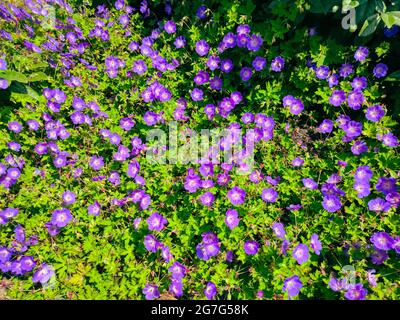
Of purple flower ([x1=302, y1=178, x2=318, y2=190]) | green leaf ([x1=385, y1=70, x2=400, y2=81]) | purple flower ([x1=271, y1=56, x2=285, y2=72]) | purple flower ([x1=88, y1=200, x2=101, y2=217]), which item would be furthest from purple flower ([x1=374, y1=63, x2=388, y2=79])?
purple flower ([x1=88, y1=200, x2=101, y2=217])

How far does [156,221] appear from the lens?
121 inches

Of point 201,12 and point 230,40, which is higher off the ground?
point 201,12

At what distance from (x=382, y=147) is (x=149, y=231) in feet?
8.03

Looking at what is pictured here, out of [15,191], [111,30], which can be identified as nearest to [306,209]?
[15,191]

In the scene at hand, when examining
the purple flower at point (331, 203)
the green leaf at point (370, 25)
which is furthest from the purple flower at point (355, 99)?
the purple flower at point (331, 203)

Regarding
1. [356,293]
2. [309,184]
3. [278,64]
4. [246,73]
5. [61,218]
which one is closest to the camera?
[356,293]

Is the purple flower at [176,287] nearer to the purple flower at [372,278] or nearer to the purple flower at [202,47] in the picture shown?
the purple flower at [372,278]

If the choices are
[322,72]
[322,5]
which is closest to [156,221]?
[322,72]

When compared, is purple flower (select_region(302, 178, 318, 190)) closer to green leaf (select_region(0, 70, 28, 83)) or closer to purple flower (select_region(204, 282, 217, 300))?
purple flower (select_region(204, 282, 217, 300))

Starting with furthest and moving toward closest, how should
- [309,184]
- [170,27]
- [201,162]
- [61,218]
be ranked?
[170,27], [201,162], [309,184], [61,218]

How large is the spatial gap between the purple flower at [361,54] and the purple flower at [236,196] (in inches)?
77.4

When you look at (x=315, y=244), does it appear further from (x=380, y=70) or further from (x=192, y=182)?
(x=380, y=70)

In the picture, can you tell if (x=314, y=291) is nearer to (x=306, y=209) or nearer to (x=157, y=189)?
(x=306, y=209)

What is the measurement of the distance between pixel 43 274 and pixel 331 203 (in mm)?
2675
